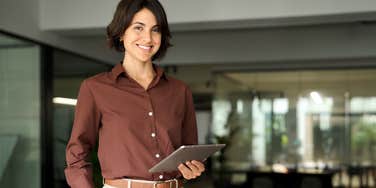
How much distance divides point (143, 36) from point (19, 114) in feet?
10.5

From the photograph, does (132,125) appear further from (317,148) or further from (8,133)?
(317,148)

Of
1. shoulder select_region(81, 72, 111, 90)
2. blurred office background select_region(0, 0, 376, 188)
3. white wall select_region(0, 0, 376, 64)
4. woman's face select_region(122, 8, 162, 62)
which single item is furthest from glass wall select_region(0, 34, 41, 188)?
woman's face select_region(122, 8, 162, 62)

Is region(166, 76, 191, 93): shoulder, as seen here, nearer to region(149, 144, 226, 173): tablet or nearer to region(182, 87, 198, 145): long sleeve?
region(182, 87, 198, 145): long sleeve

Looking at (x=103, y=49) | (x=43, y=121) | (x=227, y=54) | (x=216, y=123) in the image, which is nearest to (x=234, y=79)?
(x=216, y=123)

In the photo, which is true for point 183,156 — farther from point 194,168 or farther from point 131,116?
point 131,116

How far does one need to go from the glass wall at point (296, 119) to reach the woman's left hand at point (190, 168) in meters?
6.82

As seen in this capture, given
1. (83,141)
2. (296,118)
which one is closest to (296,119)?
(296,118)

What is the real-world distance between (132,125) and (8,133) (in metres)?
2.99

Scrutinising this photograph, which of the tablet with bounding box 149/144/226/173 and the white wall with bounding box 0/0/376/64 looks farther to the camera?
the white wall with bounding box 0/0/376/64

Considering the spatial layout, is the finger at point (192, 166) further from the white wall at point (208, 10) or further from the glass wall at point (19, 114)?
the glass wall at point (19, 114)

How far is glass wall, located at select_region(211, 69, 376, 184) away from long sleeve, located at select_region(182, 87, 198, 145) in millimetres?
6621

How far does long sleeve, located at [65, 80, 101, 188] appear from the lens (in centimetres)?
139

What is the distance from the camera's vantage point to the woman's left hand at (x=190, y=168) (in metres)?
1.40

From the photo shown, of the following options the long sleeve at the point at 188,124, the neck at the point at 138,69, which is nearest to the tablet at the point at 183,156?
the long sleeve at the point at 188,124
